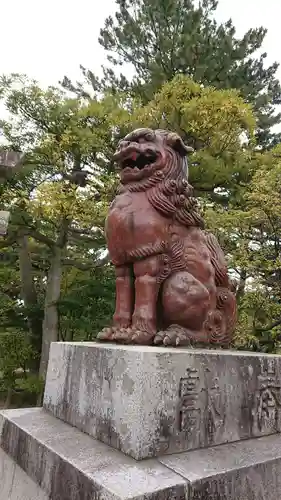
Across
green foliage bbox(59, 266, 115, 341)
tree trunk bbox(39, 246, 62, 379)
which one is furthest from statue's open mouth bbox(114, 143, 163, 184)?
tree trunk bbox(39, 246, 62, 379)

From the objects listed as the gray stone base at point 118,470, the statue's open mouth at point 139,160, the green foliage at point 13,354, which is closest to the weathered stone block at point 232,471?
the gray stone base at point 118,470

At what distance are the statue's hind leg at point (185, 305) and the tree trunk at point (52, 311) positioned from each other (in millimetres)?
5855

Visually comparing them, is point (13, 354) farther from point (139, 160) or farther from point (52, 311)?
point (139, 160)

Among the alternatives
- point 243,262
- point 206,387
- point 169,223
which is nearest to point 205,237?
point 169,223

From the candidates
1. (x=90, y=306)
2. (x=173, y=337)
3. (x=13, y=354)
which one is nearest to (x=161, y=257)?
(x=173, y=337)

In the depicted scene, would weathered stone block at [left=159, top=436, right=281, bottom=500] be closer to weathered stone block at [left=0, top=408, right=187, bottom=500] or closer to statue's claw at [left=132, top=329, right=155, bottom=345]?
weathered stone block at [left=0, top=408, right=187, bottom=500]

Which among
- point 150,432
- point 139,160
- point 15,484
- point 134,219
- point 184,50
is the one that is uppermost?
point 184,50

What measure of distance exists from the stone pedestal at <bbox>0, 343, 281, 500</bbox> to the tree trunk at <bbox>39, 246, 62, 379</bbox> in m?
5.57

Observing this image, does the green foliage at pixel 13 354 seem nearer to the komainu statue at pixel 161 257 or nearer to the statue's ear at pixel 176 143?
the komainu statue at pixel 161 257

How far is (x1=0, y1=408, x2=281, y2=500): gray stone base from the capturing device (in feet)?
4.75

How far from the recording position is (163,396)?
1729 millimetres

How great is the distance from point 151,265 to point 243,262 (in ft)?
14.2

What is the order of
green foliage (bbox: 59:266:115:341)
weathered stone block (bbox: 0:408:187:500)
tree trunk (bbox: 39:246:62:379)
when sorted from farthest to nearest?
green foliage (bbox: 59:266:115:341) < tree trunk (bbox: 39:246:62:379) < weathered stone block (bbox: 0:408:187:500)

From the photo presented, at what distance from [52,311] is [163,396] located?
260 inches
